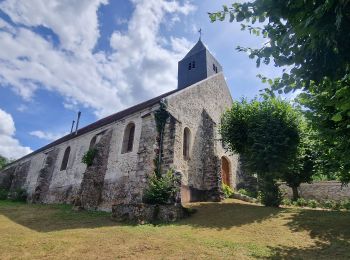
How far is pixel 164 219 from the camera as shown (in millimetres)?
11828

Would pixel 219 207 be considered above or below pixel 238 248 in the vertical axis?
above

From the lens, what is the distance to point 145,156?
14766 millimetres

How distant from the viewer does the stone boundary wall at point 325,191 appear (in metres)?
21.0

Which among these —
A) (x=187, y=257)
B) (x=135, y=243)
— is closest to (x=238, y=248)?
(x=187, y=257)

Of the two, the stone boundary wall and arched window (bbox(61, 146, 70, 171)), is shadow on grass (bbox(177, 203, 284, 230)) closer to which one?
the stone boundary wall

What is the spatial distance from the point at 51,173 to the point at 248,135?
56.1ft

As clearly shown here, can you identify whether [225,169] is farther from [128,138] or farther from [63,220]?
[63,220]

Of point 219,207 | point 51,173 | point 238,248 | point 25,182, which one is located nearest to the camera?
point 238,248

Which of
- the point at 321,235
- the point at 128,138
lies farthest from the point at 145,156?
the point at 321,235

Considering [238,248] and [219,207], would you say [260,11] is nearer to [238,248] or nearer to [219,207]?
[238,248]

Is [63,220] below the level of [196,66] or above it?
below

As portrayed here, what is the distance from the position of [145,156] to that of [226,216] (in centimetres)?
533

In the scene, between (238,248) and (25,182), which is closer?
(238,248)

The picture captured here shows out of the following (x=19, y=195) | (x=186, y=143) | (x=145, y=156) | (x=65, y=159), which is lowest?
(x=19, y=195)
